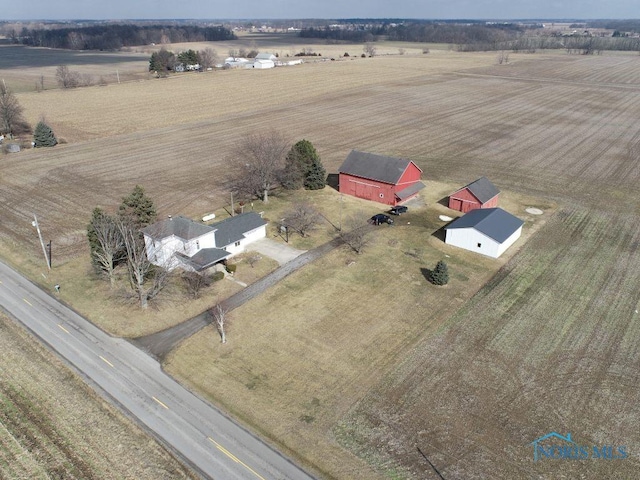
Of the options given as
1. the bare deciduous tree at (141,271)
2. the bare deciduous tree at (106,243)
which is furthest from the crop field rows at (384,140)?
the bare deciduous tree at (141,271)

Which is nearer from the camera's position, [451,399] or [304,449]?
[304,449]

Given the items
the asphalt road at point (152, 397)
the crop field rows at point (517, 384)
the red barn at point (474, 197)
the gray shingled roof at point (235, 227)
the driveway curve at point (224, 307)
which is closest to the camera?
the asphalt road at point (152, 397)

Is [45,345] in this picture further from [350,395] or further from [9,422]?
[350,395]

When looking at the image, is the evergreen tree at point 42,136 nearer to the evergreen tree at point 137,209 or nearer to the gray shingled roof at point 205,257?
the evergreen tree at point 137,209

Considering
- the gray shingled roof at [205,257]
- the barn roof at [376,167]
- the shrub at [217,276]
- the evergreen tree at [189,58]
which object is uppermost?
the evergreen tree at [189,58]

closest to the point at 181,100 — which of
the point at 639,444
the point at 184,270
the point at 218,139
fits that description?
the point at 218,139

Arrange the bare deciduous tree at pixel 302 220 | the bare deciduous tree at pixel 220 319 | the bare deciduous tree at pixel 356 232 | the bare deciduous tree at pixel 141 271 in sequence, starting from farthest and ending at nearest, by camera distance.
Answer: the bare deciduous tree at pixel 302 220 → the bare deciduous tree at pixel 356 232 → the bare deciduous tree at pixel 141 271 → the bare deciduous tree at pixel 220 319

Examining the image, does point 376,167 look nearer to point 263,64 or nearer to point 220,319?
point 220,319

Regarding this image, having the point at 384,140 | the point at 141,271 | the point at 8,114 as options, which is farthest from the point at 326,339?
the point at 8,114
